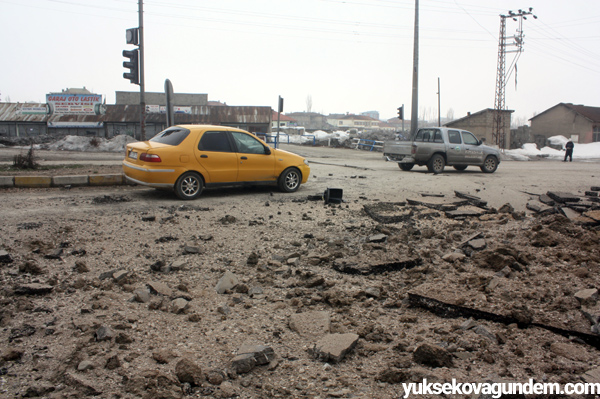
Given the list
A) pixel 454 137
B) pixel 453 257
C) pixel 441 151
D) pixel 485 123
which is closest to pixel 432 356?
pixel 453 257

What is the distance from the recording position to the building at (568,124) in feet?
169

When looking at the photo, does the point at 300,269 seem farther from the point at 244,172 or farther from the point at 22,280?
the point at 244,172

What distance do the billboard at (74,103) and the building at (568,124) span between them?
53.1 meters

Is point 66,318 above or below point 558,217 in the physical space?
below

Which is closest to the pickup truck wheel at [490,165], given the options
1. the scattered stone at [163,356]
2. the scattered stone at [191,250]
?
the scattered stone at [191,250]

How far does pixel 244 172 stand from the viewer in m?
9.66

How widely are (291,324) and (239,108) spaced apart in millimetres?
49587

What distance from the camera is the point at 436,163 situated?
16.5m

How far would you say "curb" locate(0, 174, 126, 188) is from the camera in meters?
9.39

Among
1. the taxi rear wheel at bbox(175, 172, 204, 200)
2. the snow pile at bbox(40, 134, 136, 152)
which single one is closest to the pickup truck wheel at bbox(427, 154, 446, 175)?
the taxi rear wheel at bbox(175, 172, 204, 200)

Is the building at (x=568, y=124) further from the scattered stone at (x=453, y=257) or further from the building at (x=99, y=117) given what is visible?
the scattered stone at (x=453, y=257)

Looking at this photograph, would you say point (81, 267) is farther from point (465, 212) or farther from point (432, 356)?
point (465, 212)

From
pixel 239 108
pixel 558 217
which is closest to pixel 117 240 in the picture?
pixel 558 217

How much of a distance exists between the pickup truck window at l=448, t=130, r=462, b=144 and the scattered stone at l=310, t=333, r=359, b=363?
14724mm
